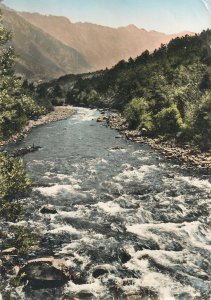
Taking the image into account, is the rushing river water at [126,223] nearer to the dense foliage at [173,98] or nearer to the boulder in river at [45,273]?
the boulder in river at [45,273]

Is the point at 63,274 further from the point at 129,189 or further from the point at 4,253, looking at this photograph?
the point at 129,189

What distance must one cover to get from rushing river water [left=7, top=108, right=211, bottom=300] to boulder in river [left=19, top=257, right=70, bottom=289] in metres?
0.43

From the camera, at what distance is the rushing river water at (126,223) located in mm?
16422

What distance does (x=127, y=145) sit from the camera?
1802 inches

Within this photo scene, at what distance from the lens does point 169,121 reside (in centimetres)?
4919

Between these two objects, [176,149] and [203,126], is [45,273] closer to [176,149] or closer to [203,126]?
[176,149]

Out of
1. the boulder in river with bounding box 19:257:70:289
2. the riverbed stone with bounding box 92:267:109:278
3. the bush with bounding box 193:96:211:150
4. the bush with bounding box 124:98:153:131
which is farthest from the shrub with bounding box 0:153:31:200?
the bush with bounding box 124:98:153:131

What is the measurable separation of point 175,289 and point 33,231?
27.2ft

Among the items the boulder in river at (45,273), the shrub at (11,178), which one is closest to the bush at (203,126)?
the shrub at (11,178)

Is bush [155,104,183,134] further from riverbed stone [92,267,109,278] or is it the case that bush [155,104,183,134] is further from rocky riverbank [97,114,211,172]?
riverbed stone [92,267,109,278]

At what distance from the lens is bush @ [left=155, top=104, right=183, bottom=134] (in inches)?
1903

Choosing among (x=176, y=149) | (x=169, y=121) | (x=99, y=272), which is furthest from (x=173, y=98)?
(x=99, y=272)

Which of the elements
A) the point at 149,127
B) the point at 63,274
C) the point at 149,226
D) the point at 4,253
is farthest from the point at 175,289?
the point at 149,127

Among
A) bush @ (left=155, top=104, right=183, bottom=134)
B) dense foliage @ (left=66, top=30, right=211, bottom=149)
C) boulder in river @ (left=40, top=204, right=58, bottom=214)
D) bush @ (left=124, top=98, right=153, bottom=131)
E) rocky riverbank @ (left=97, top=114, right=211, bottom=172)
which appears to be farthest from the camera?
bush @ (left=124, top=98, right=153, bottom=131)
